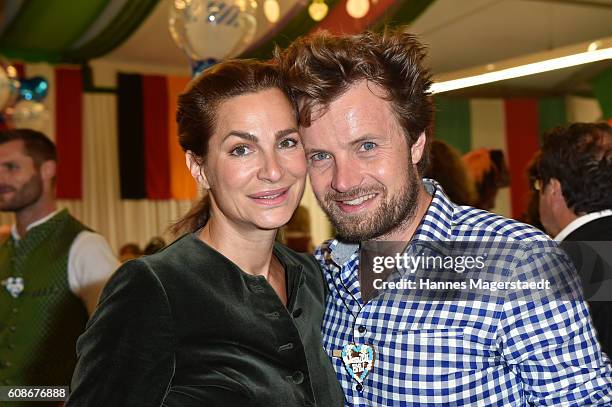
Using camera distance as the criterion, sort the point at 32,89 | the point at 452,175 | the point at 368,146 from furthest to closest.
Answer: the point at 32,89, the point at 452,175, the point at 368,146

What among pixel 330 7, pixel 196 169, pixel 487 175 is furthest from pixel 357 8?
pixel 196 169

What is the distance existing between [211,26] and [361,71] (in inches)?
54.1

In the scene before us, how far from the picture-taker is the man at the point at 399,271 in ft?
4.39

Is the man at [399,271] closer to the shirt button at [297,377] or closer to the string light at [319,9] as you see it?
the shirt button at [297,377]

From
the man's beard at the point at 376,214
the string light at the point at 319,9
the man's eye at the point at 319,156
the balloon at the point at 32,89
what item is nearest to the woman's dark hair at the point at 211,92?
the man's eye at the point at 319,156

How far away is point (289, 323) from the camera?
1.48 meters

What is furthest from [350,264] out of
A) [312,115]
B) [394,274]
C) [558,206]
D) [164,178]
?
[164,178]

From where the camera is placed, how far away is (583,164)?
2305mm

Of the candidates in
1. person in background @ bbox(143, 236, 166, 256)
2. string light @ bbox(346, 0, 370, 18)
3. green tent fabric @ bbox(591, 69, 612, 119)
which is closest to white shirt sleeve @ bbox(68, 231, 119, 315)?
person in background @ bbox(143, 236, 166, 256)

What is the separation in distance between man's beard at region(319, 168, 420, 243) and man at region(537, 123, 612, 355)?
30.0 inches

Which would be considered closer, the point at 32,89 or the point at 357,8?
the point at 357,8

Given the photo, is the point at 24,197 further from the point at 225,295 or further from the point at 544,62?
the point at 544,62

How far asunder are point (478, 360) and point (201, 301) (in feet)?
1.77

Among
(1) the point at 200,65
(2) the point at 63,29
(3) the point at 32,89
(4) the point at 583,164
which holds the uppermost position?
(2) the point at 63,29
